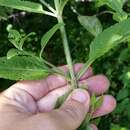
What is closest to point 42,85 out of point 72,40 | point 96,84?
point 96,84

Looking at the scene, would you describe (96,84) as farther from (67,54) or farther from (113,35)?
(113,35)

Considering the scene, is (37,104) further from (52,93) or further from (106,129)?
(106,129)

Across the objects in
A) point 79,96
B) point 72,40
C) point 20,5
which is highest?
point 20,5

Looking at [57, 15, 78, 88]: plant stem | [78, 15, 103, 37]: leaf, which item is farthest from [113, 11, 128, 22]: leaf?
[57, 15, 78, 88]: plant stem

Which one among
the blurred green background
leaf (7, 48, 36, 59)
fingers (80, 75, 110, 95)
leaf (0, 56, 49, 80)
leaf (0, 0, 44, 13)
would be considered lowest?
the blurred green background

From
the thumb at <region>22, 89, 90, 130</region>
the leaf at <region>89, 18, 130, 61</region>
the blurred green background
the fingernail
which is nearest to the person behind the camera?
the leaf at <region>89, 18, 130, 61</region>

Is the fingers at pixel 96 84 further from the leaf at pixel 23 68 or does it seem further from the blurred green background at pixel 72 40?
the blurred green background at pixel 72 40

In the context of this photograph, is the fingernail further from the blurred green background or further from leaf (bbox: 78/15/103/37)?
the blurred green background

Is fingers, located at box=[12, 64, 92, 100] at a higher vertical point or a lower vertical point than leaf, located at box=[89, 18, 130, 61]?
lower

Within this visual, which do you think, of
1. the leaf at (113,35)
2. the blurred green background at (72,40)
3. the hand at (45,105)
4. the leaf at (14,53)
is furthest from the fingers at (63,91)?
the blurred green background at (72,40)
